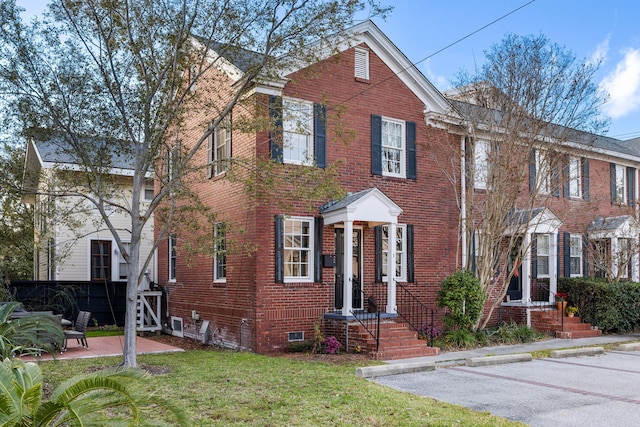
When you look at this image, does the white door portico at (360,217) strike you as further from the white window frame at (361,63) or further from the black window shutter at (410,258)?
the white window frame at (361,63)

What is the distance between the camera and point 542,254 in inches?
741

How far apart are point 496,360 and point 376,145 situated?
6005 millimetres

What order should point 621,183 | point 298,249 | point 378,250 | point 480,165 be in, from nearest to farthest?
point 298,249
point 378,250
point 480,165
point 621,183

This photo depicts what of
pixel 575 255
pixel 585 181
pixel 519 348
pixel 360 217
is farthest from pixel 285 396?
pixel 585 181

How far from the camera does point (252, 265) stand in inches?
518

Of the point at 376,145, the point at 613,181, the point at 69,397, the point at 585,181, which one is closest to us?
the point at 69,397

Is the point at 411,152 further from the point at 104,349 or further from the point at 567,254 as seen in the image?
the point at 104,349

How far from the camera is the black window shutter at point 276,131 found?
11.8 meters

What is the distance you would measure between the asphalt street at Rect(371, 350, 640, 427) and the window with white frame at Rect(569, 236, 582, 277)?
298 inches

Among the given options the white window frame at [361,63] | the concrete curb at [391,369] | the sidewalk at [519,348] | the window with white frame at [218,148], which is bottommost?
the sidewalk at [519,348]

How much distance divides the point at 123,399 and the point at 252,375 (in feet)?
16.7

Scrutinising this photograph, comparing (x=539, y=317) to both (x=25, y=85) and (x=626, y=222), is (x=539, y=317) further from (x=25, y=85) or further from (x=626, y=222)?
(x=25, y=85)

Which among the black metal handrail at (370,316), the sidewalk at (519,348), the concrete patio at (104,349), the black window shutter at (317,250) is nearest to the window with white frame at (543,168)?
the sidewalk at (519,348)

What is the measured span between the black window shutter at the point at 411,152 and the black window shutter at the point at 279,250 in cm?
408
